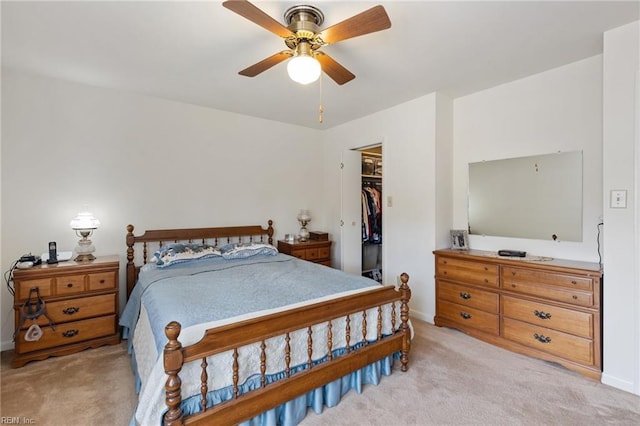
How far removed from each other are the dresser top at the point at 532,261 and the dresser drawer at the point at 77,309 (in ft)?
11.2

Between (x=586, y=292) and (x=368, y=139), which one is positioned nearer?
(x=586, y=292)

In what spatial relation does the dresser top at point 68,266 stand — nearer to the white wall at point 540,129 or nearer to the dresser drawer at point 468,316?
the dresser drawer at point 468,316

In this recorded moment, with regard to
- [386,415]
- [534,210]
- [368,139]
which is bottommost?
[386,415]

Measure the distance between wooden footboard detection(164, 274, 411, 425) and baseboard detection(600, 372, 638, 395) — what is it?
57.0 inches

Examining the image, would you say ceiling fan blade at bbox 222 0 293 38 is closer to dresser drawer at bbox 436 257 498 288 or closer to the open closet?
dresser drawer at bbox 436 257 498 288

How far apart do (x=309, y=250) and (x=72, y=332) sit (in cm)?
269

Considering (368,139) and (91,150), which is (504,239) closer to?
(368,139)

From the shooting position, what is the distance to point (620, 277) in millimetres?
2164

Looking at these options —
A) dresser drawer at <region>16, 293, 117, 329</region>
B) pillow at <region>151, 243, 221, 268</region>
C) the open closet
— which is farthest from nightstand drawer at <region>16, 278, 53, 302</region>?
the open closet

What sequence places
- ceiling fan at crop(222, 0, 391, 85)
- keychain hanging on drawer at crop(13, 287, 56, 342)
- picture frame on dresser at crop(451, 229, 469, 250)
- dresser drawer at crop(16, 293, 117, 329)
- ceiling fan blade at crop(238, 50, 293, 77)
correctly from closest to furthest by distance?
ceiling fan at crop(222, 0, 391, 85), ceiling fan blade at crop(238, 50, 293, 77), keychain hanging on drawer at crop(13, 287, 56, 342), dresser drawer at crop(16, 293, 117, 329), picture frame on dresser at crop(451, 229, 469, 250)

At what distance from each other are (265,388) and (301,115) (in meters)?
3.42

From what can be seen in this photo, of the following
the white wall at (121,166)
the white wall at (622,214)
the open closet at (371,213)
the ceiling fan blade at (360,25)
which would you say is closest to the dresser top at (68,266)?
the white wall at (121,166)

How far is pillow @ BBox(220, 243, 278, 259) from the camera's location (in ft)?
11.4

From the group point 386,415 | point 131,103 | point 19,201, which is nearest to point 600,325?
point 386,415
